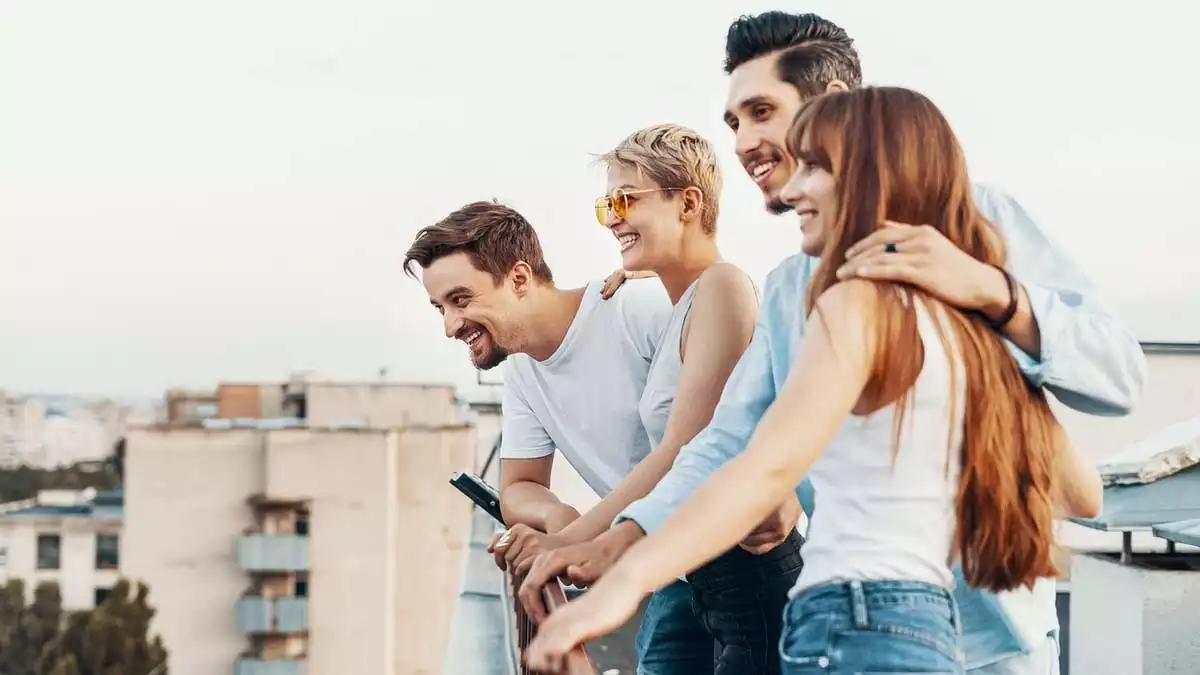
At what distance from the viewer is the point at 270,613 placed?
38.7 m

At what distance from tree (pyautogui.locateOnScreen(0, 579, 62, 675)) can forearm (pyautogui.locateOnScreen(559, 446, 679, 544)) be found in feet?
170

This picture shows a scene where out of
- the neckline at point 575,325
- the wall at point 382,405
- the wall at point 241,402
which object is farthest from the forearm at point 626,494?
the wall at point 241,402

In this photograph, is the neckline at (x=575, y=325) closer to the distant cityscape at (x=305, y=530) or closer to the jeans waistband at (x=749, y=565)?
the jeans waistband at (x=749, y=565)

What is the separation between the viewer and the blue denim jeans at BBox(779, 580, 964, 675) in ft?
3.74

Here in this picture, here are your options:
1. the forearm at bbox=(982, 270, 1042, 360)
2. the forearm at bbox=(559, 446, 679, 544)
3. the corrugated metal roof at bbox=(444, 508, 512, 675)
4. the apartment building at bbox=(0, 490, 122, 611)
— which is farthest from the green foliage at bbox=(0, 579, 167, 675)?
the forearm at bbox=(982, 270, 1042, 360)

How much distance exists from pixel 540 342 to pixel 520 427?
6.7 inches

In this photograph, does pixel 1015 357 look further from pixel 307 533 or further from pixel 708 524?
pixel 307 533

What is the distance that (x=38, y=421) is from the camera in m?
63.2

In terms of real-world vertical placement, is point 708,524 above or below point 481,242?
below

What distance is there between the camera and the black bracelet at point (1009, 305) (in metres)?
1.23

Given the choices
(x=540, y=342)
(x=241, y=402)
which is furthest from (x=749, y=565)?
(x=241, y=402)

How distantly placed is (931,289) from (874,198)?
3.5 inches

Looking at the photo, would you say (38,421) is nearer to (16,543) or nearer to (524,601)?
(16,543)

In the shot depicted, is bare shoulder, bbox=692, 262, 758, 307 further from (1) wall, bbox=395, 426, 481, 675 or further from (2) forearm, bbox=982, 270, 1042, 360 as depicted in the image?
(1) wall, bbox=395, 426, 481, 675
